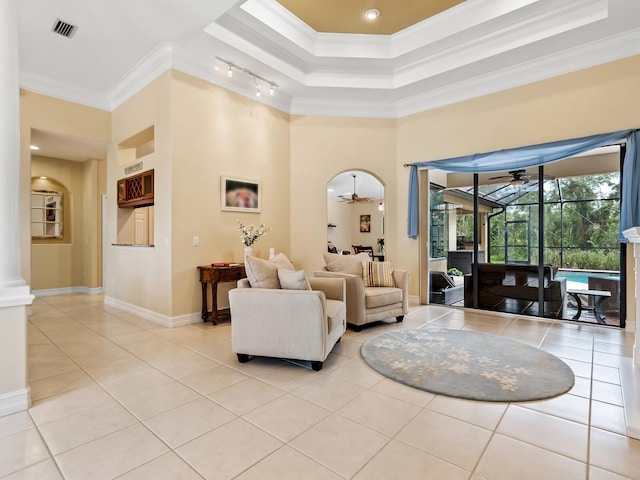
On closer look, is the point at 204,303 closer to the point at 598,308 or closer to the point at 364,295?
the point at 364,295

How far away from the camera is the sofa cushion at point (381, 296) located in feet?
13.5

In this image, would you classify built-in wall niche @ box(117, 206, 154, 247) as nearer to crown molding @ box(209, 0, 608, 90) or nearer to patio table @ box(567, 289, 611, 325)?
crown molding @ box(209, 0, 608, 90)

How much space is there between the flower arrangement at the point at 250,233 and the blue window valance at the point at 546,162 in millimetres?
2487

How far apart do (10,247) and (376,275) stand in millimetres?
3756

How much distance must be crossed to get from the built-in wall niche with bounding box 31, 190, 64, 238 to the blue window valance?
23.3 ft

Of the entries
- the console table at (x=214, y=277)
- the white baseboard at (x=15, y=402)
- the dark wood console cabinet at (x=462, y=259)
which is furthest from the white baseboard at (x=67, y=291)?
the dark wood console cabinet at (x=462, y=259)

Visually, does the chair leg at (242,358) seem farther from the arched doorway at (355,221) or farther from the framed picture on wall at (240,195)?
the arched doorway at (355,221)

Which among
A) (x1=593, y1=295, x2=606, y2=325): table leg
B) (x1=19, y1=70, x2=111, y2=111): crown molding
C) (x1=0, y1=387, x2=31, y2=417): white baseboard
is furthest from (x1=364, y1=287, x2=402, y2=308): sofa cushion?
(x1=19, y1=70, x2=111, y2=111): crown molding

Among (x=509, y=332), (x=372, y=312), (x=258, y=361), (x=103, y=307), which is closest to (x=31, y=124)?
(x=103, y=307)

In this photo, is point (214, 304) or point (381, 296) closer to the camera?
point (381, 296)

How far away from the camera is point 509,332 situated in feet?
13.2

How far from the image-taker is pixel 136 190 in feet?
16.5

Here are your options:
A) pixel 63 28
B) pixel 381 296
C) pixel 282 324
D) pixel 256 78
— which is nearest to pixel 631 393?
pixel 381 296

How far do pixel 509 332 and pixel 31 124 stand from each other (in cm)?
713
